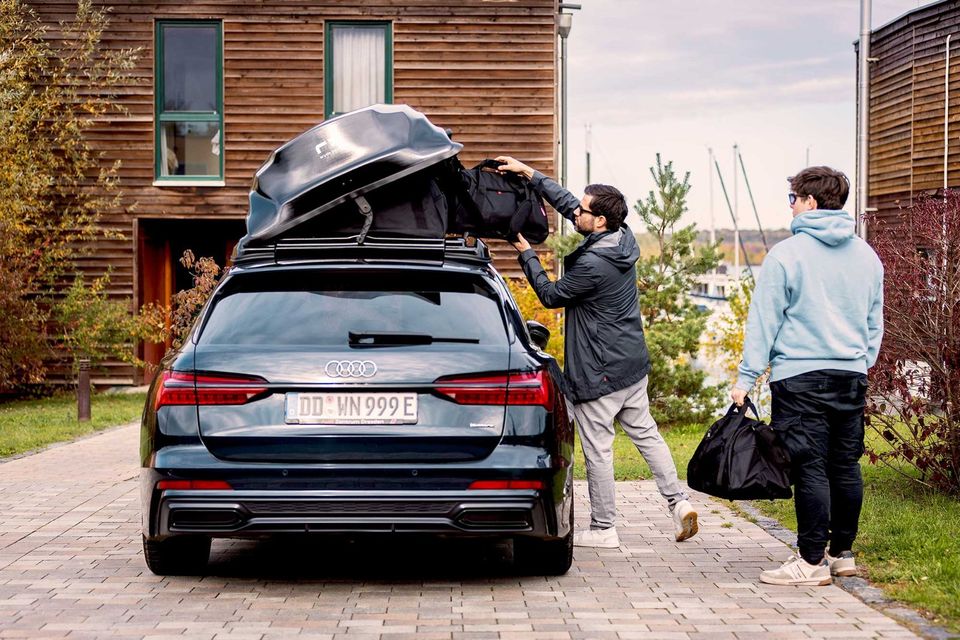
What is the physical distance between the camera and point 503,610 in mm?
5590

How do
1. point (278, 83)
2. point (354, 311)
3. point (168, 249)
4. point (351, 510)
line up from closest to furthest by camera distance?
point (351, 510) → point (354, 311) → point (278, 83) → point (168, 249)

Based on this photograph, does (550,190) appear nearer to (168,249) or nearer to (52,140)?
(52,140)

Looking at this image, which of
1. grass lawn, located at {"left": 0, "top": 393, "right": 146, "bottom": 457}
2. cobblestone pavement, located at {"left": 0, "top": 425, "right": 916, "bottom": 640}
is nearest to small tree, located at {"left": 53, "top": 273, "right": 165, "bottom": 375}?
grass lawn, located at {"left": 0, "top": 393, "right": 146, "bottom": 457}

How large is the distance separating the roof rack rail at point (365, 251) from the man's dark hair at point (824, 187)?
4.94 ft

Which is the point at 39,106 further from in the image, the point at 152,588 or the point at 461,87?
the point at 152,588

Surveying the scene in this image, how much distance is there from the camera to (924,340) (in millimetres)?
8062

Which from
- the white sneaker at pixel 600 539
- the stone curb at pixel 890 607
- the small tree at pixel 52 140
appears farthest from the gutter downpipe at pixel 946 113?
the white sneaker at pixel 600 539

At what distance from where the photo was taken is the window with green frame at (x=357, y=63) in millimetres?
20969

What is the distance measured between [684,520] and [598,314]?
48.3 inches

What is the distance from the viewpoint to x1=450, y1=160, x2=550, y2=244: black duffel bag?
24.1 ft

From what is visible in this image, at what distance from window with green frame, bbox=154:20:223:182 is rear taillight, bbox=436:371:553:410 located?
53.0 feet

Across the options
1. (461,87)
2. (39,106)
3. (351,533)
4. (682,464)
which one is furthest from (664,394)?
(39,106)

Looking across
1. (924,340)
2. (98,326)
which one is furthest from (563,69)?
(924,340)

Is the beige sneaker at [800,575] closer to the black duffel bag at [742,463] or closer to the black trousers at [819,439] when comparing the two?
the black trousers at [819,439]
